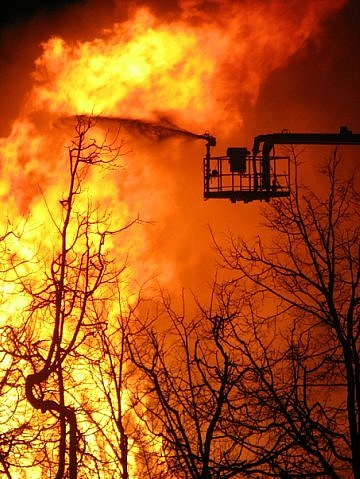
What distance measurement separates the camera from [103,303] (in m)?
21.4

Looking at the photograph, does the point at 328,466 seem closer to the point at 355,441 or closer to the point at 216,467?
the point at 355,441

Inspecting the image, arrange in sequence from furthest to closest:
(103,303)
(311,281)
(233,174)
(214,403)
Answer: (233,174) → (103,303) → (311,281) → (214,403)

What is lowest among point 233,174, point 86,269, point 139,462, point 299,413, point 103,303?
point 299,413

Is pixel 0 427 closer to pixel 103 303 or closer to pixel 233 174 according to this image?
pixel 103 303

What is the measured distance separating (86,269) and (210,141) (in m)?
9.98

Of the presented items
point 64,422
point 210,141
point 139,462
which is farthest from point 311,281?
point 210,141

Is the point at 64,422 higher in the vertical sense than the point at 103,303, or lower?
lower

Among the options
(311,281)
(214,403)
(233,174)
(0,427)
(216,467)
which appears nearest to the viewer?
(216,467)

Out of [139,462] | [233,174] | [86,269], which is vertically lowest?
[139,462]

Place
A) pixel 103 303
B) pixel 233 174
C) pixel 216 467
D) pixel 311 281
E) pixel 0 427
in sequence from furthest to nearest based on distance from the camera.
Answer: pixel 233 174 → pixel 103 303 → pixel 0 427 → pixel 311 281 → pixel 216 467

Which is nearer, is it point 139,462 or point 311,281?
point 311,281

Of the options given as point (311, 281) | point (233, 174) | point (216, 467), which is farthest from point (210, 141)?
point (216, 467)

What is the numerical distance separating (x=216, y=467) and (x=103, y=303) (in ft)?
23.7

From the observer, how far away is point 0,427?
19.1 m
